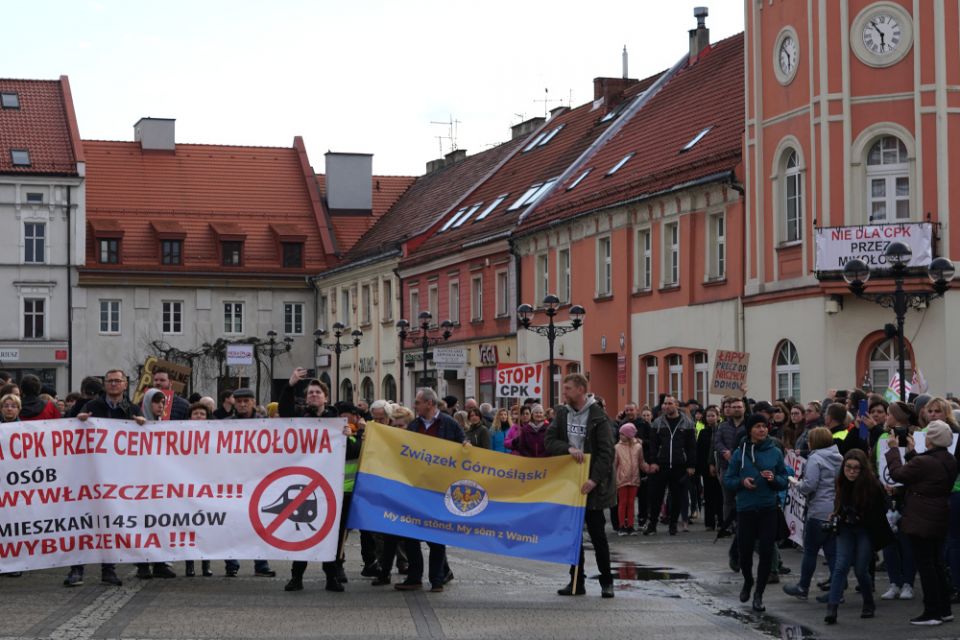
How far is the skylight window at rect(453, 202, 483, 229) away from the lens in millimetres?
57281

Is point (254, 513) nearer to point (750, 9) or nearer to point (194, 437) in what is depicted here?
point (194, 437)

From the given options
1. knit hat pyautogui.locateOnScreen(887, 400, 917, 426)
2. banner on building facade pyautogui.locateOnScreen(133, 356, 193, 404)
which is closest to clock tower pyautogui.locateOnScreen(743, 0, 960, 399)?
banner on building facade pyautogui.locateOnScreen(133, 356, 193, 404)

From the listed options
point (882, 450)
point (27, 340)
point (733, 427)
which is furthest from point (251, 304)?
point (882, 450)

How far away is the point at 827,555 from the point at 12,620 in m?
7.19

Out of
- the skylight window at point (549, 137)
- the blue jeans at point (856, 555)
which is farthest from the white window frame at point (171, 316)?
the blue jeans at point (856, 555)

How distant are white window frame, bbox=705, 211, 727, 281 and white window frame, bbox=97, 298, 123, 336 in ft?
124

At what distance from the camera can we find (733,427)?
2081cm

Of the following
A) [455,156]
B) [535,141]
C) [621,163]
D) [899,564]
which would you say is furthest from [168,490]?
[455,156]

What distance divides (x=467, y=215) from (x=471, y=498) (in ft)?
138

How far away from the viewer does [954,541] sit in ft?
48.4

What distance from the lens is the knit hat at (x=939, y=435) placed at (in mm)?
14242

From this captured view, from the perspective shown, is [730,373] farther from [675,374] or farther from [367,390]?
[367,390]

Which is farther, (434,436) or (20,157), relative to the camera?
(20,157)

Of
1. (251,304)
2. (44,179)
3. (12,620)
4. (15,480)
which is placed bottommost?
(12,620)
